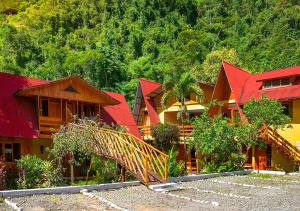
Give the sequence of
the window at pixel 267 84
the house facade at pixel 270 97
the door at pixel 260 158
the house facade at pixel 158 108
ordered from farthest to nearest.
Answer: the house facade at pixel 158 108 < the window at pixel 267 84 < the door at pixel 260 158 < the house facade at pixel 270 97

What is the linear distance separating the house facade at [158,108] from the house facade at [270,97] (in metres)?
1.84

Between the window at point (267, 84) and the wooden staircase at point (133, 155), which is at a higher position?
the window at point (267, 84)

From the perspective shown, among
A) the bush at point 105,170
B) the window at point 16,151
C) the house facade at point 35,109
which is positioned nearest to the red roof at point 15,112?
the house facade at point 35,109

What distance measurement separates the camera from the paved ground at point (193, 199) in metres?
14.2

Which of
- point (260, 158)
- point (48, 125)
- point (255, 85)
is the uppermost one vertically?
point (255, 85)

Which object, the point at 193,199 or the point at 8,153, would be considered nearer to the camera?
the point at 193,199

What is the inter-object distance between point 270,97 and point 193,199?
17.0 m

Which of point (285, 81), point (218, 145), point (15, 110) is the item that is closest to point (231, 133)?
point (218, 145)

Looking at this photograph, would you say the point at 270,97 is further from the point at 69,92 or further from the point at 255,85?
the point at 69,92

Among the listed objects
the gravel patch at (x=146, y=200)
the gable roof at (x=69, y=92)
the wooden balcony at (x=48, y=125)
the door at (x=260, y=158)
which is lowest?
the door at (x=260, y=158)

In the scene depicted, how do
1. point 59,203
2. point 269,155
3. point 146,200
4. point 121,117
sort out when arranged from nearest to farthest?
point 59,203 → point 146,200 → point 269,155 → point 121,117

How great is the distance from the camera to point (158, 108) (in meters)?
39.0

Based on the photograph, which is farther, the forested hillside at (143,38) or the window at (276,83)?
the forested hillside at (143,38)

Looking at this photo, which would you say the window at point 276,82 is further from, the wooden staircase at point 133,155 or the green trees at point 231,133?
the wooden staircase at point 133,155
